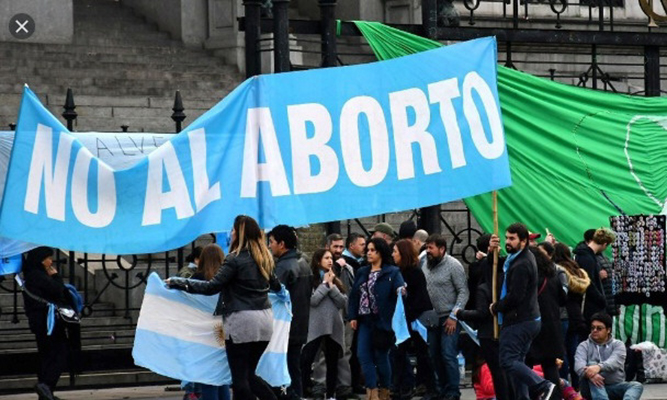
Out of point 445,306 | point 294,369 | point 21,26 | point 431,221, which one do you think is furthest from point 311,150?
point 21,26

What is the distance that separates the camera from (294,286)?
18906 mm

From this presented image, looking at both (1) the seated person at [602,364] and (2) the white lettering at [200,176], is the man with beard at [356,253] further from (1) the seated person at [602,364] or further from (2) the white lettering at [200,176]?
(2) the white lettering at [200,176]

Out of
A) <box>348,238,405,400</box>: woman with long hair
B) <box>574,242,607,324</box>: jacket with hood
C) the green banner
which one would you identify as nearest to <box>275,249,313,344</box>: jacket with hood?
<box>348,238,405,400</box>: woman with long hair

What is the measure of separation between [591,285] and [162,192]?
16.9 feet

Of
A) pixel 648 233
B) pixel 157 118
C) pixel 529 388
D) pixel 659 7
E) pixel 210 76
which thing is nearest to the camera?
pixel 529 388

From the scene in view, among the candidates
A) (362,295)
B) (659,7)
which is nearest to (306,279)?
(362,295)

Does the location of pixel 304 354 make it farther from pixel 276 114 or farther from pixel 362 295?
pixel 276 114

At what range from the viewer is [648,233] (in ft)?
72.0

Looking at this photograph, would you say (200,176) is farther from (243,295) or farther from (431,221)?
(431,221)

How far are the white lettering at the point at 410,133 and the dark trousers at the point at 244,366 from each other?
2.25m

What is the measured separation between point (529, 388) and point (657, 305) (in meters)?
4.69

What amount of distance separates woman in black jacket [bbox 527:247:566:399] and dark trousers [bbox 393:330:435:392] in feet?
5.42

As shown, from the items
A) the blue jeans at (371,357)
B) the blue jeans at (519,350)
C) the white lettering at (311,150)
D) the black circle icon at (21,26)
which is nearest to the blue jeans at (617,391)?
the blue jeans at (519,350)

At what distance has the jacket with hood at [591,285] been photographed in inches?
806
